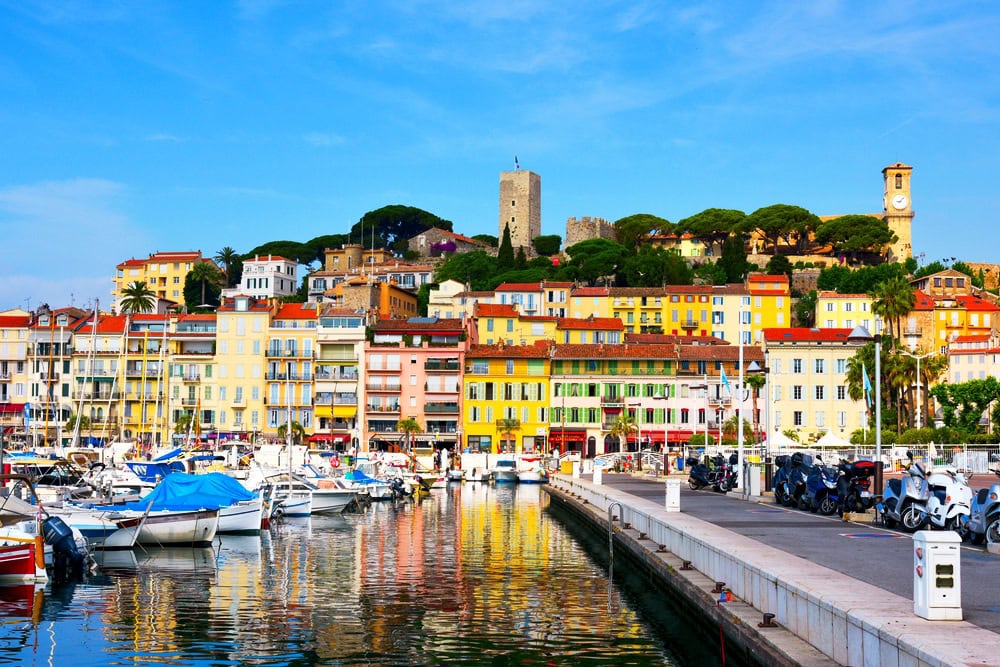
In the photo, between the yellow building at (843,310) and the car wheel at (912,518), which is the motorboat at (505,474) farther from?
Result: the car wheel at (912,518)

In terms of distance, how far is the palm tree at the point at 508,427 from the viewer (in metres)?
96.4

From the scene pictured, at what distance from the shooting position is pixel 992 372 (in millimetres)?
106250

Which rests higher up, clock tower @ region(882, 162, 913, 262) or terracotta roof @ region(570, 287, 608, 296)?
clock tower @ region(882, 162, 913, 262)

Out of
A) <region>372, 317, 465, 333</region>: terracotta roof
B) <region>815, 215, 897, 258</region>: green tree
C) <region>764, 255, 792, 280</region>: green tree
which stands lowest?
<region>372, 317, 465, 333</region>: terracotta roof

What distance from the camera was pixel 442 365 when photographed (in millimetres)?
98688

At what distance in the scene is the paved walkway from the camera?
575 inches

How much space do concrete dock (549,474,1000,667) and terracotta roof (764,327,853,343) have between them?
6625 centimetres

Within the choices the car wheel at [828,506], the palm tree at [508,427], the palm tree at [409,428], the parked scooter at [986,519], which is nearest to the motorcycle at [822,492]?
the car wheel at [828,506]

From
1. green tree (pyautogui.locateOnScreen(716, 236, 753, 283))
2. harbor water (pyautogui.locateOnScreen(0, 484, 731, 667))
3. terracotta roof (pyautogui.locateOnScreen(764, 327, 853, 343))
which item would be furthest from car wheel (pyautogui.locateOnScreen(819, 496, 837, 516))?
green tree (pyautogui.locateOnScreen(716, 236, 753, 283))

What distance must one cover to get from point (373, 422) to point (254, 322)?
1434cm

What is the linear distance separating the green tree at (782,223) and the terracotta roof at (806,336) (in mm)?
67338

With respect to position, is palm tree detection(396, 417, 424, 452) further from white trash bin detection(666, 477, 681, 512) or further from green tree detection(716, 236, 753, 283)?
white trash bin detection(666, 477, 681, 512)

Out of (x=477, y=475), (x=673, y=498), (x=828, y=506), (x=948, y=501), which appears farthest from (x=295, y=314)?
(x=948, y=501)

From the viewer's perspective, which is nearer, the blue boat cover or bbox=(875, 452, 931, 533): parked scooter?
bbox=(875, 452, 931, 533): parked scooter
